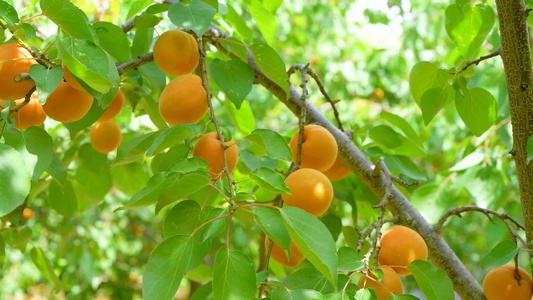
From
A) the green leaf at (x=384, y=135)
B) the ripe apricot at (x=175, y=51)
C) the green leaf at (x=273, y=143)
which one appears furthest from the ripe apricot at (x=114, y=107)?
the green leaf at (x=384, y=135)

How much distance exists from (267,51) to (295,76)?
3841 mm

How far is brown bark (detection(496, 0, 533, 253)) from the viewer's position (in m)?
0.88

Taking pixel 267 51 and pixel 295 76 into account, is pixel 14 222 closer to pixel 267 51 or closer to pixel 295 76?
pixel 267 51

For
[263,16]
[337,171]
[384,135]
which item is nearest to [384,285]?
[337,171]

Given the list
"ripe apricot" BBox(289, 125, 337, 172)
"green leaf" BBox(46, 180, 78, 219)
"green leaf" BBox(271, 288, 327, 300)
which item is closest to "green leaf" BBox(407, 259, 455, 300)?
"green leaf" BBox(271, 288, 327, 300)

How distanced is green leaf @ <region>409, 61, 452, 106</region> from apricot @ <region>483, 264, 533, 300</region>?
0.38 metres

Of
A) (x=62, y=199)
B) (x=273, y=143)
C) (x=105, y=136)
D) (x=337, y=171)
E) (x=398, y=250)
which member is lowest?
(x=62, y=199)

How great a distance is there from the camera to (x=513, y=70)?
91 cm

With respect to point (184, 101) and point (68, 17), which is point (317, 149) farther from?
point (68, 17)

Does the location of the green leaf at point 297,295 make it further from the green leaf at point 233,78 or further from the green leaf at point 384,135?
the green leaf at point 384,135

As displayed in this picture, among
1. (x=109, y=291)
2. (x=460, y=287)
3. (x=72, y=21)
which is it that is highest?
(x=72, y=21)

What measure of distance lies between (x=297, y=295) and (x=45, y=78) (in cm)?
45

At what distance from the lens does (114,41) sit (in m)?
0.93

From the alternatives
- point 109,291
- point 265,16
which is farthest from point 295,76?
point 265,16
